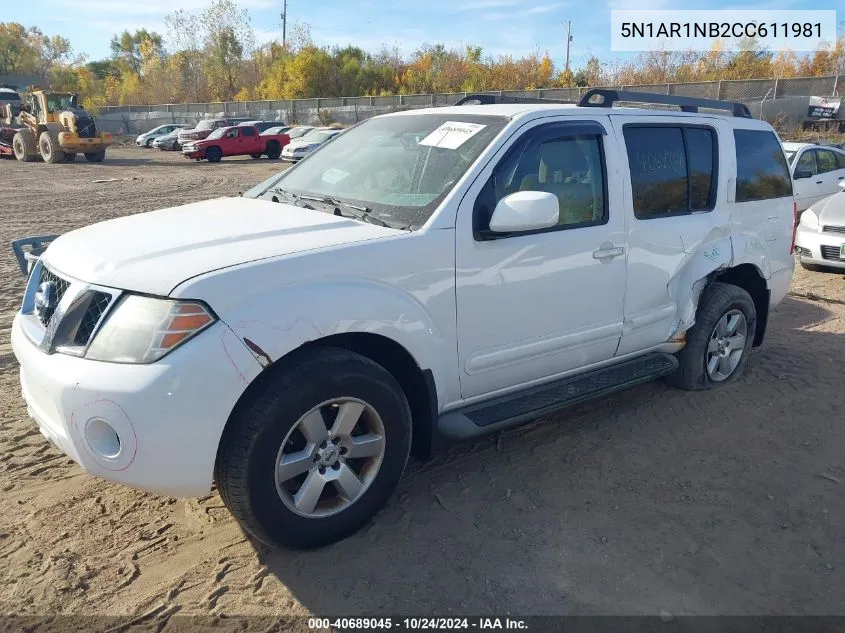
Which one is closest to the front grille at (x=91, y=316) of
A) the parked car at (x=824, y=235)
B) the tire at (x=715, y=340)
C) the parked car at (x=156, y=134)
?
the tire at (x=715, y=340)

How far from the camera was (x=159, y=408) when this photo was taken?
2406 millimetres

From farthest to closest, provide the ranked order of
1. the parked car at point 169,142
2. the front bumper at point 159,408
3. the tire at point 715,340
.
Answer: the parked car at point 169,142 < the tire at point 715,340 < the front bumper at point 159,408

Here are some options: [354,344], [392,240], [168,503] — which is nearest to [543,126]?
[392,240]

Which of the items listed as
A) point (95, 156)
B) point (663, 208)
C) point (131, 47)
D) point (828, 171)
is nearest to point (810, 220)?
point (828, 171)

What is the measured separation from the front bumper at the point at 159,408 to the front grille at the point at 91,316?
0.31 feet

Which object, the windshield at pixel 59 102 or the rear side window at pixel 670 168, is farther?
the windshield at pixel 59 102

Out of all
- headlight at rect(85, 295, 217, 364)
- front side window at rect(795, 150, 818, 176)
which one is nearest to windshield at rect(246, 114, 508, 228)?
headlight at rect(85, 295, 217, 364)

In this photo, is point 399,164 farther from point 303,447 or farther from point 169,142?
point 169,142

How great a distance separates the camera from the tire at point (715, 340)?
4629mm

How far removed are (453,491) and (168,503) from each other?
1.45 m

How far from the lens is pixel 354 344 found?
3.05 meters

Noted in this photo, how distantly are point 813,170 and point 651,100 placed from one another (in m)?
8.06

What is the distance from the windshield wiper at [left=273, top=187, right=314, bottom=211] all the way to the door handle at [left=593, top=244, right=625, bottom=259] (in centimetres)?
158

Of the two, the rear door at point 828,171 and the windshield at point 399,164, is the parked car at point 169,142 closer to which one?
the rear door at point 828,171
